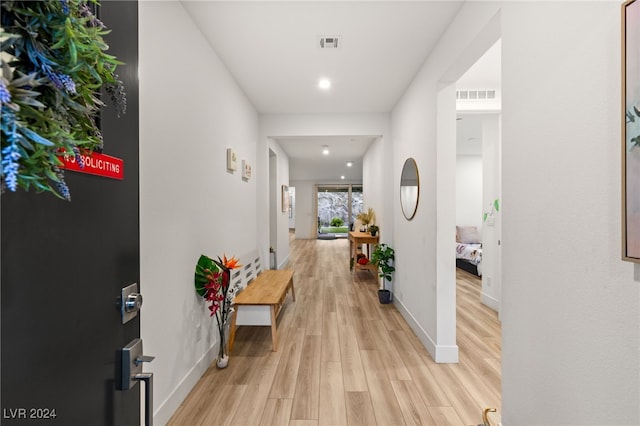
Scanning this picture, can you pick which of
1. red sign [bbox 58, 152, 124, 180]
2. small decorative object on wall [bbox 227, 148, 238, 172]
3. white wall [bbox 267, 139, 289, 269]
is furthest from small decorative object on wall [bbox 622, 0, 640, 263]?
white wall [bbox 267, 139, 289, 269]

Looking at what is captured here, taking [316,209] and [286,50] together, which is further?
[316,209]

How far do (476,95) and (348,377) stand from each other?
345 centimetres

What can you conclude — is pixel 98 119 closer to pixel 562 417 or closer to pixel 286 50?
pixel 562 417

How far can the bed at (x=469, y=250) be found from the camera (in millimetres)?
5672

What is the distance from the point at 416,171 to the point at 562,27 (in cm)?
197

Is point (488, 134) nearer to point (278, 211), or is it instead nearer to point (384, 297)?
point (384, 297)

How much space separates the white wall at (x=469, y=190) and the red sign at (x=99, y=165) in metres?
7.33

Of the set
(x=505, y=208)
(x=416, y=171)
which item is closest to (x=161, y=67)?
(x=505, y=208)

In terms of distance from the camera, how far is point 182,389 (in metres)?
2.00

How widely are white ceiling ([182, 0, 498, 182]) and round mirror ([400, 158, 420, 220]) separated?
0.93m

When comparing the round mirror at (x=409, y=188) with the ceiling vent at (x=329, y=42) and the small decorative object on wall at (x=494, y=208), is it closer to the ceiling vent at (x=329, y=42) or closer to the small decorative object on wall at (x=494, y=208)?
the small decorative object on wall at (x=494, y=208)

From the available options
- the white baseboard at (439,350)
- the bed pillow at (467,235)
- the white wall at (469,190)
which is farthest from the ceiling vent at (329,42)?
the white wall at (469,190)

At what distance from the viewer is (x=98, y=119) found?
0.77 metres

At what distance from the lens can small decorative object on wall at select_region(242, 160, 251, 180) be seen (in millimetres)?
3481
